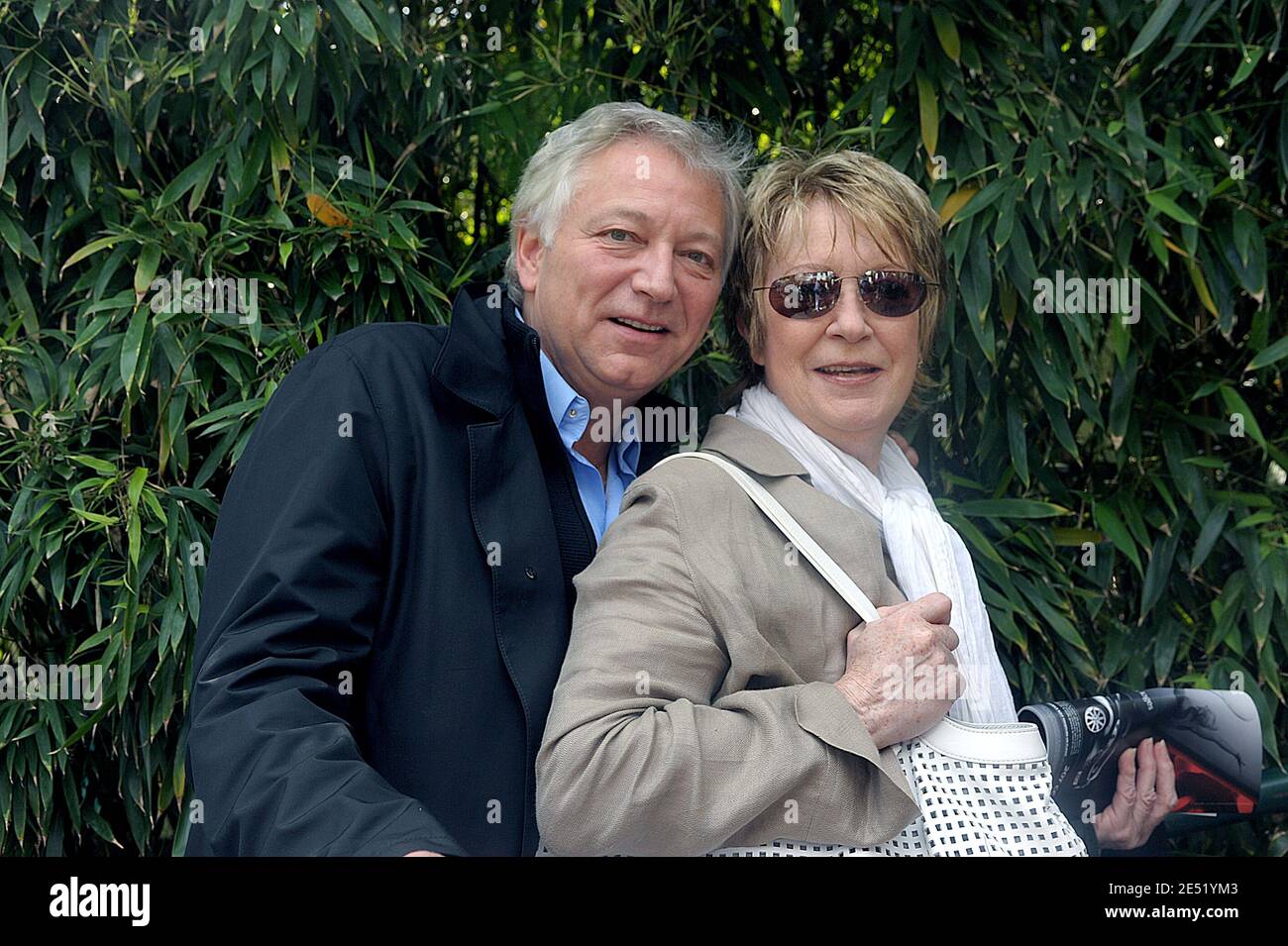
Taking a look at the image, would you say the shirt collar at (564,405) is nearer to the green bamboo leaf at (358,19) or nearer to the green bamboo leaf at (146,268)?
the green bamboo leaf at (358,19)

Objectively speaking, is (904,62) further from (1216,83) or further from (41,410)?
(41,410)

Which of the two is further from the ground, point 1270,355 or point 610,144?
point 610,144

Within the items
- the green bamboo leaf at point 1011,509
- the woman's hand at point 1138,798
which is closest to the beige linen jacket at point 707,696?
the woman's hand at point 1138,798

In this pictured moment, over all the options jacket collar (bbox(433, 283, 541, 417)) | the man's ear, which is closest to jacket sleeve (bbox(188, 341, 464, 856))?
jacket collar (bbox(433, 283, 541, 417))

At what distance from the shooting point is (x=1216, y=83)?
2.56m

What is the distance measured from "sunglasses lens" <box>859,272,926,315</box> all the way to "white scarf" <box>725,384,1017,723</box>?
0.20m

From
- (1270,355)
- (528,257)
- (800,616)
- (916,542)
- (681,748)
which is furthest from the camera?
(1270,355)

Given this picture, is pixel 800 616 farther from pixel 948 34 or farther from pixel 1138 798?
pixel 948 34

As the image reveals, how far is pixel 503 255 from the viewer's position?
98.1 inches

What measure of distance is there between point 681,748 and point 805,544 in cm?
34

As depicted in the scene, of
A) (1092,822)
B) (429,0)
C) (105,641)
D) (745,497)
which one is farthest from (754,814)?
(429,0)

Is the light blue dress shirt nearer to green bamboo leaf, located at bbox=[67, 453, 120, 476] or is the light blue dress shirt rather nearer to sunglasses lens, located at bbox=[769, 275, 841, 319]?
sunglasses lens, located at bbox=[769, 275, 841, 319]

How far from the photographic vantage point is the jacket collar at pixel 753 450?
168 cm

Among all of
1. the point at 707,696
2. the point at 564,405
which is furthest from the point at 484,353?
the point at 707,696
